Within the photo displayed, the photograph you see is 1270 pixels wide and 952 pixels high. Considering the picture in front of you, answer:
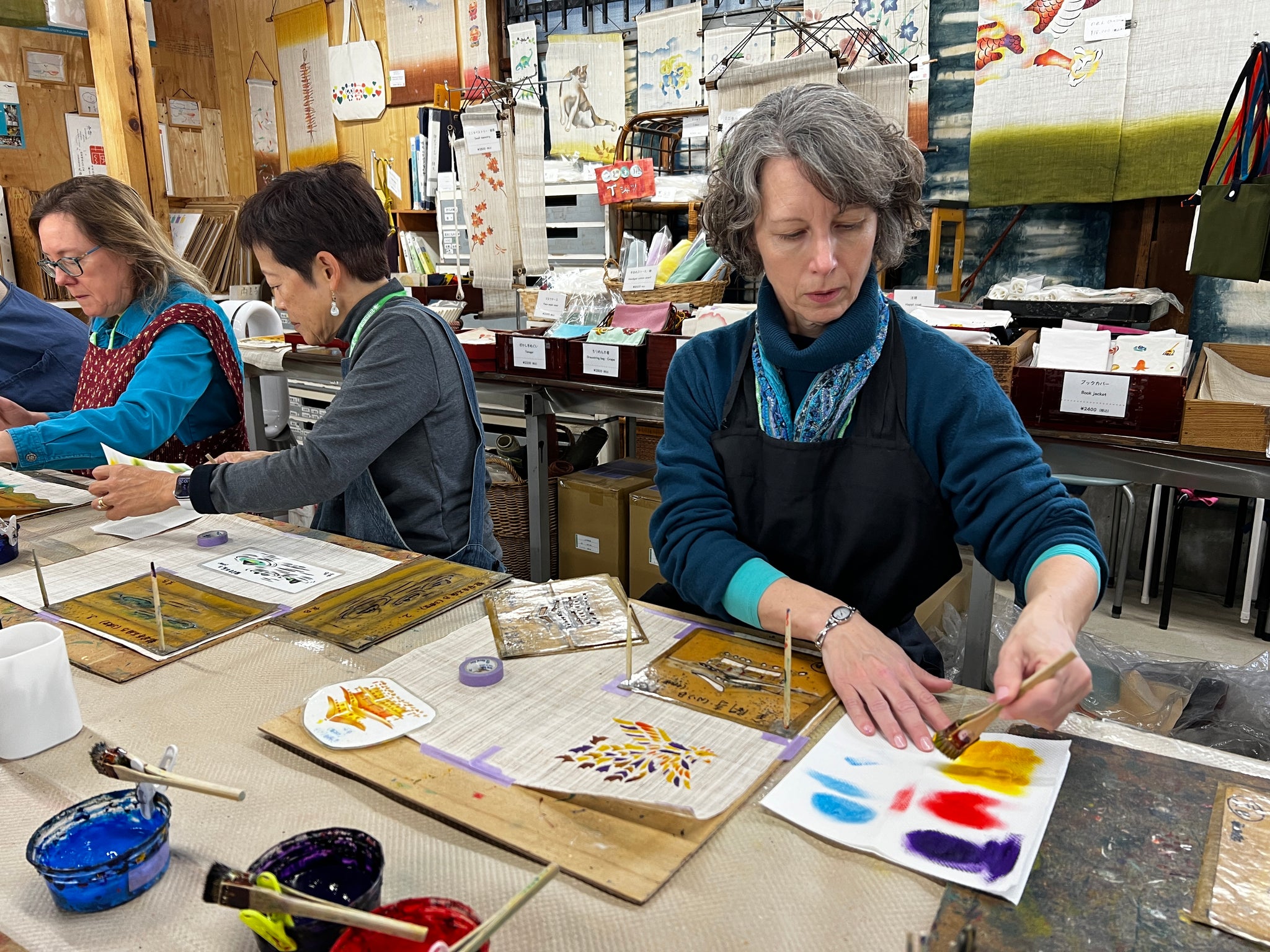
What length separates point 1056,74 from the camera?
3.38 meters

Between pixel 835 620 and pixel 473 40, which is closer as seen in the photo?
pixel 835 620

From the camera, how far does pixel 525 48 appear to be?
495cm

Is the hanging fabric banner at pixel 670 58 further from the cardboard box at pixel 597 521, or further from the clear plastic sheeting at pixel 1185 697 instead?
the clear plastic sheeting at pixel 1185 697

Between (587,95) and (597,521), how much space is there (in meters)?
2.63

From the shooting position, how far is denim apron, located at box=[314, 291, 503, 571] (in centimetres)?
177

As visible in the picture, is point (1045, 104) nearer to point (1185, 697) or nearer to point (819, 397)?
point (1185, 697)

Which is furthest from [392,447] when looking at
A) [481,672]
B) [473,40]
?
[473,40]

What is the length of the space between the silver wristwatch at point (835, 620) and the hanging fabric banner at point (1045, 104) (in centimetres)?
298

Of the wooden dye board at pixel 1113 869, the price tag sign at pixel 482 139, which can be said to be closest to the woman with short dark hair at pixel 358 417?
the wooden dye board at pixel 1113 869

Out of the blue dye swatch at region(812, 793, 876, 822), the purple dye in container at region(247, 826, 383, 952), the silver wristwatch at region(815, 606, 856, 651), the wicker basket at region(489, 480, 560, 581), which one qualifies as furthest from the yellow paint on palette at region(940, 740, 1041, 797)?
the wicker basket at region(489, 480, 560, 581)

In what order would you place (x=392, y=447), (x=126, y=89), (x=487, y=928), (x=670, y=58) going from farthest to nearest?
1. (x=670, y=58)
2. (x=126, y=89)
3. (x=392, y=447)
4. (x=487, y=928)

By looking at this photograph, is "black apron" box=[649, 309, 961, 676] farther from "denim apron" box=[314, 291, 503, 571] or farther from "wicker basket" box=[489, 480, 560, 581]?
"wicker basket" box=[489, 480, 560, 581]

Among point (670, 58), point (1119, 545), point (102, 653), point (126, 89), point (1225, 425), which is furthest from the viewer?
point (670, 58)

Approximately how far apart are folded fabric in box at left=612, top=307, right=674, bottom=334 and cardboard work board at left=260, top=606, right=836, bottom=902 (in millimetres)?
2054
